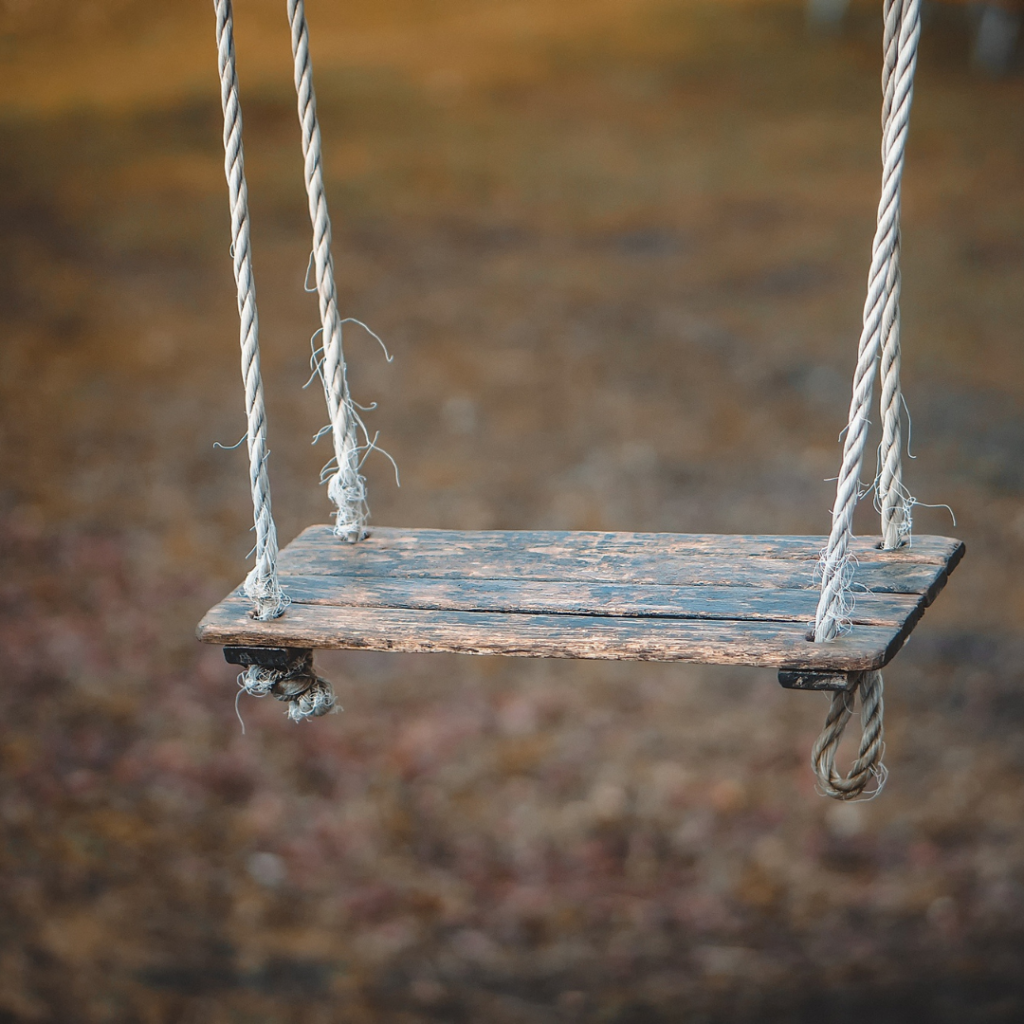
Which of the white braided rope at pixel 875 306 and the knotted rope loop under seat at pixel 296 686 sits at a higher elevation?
the white braided rope at pixel 875 306

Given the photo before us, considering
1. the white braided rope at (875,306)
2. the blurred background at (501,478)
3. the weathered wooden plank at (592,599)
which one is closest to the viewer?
the white braided rope at (875,306)

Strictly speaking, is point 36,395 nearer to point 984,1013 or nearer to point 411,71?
point 411,71

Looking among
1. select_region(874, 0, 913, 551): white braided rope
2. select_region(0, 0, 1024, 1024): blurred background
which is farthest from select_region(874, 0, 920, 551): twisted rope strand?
select_region(0, 0, 1024, 1024): blurred background

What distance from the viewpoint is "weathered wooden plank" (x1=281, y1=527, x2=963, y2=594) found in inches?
51.5

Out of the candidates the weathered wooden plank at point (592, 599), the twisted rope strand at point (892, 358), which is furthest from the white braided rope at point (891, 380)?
the weathered wooden plank at point (592, 599)

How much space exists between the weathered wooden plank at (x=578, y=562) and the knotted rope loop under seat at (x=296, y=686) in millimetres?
121

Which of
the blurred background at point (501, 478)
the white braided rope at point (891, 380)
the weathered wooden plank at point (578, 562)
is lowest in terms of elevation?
the blurred background at point (501, 478)

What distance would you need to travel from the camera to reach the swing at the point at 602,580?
1.15m

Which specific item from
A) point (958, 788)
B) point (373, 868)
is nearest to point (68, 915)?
point (373, 868)

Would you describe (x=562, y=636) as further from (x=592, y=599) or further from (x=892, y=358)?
(x=892, y=358)

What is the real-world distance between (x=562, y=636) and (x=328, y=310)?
1.68 ft

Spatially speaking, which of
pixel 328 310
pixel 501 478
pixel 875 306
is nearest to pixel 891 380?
pixel 875 306

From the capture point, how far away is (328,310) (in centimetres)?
140

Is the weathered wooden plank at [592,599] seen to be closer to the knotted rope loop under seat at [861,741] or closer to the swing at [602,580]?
the swing at [602,580]
